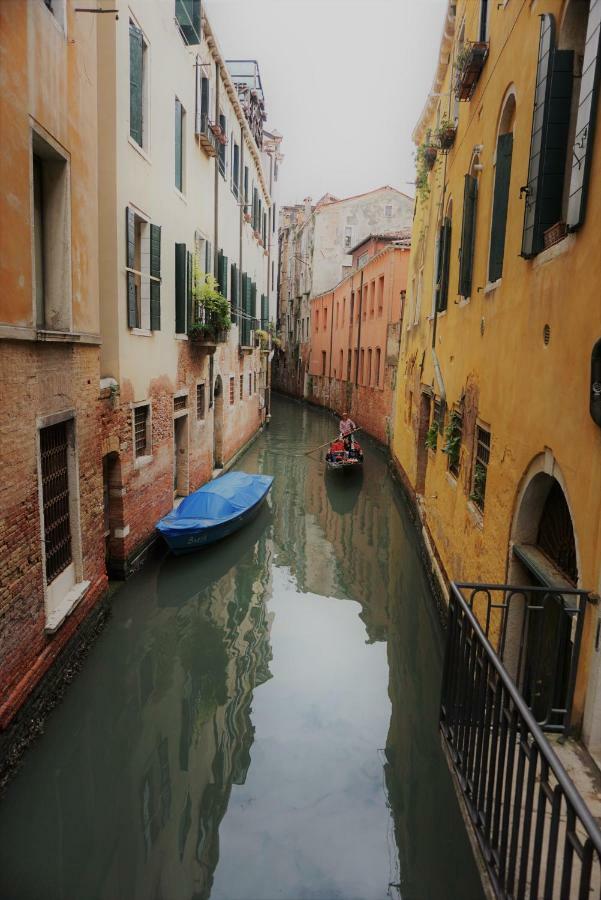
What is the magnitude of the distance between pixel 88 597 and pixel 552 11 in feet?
21.7

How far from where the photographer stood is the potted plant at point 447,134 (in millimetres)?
9234

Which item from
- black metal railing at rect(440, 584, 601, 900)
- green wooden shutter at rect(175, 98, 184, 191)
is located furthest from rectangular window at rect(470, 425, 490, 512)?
green wooden shutter at rect(175, 98, 184, 191)

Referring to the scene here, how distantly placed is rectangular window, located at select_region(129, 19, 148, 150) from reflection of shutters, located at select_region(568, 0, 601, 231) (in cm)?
615

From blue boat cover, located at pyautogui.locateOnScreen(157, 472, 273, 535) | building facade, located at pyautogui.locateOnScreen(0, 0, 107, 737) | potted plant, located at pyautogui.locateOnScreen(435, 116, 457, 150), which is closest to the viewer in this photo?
building facade, located at pyautogui.locateOnScreen(0, 0, 107, 737)

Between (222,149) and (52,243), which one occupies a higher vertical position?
(222,149)

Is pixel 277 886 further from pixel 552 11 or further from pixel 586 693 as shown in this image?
pixel 552 11

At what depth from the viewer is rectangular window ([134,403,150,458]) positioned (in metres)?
9.02

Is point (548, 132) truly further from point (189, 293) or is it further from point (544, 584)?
point (189, 293)

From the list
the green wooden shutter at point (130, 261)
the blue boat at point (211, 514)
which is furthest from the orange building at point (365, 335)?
the green wooden shutter at point (130, 261)

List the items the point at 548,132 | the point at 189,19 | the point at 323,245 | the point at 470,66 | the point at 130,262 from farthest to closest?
the point at 323,245 → the point at 189,19 → the point at 130,262 → the point at 470,66 → the point at 548,132

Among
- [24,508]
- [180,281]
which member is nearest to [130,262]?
[180,281]

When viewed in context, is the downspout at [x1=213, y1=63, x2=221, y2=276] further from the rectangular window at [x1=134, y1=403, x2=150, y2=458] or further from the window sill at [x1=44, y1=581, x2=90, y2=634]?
the window sill at [x1=44, y1=581, x2=90, y2=634]

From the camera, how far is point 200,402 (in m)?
12.9

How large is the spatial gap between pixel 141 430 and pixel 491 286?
5.30 metres
